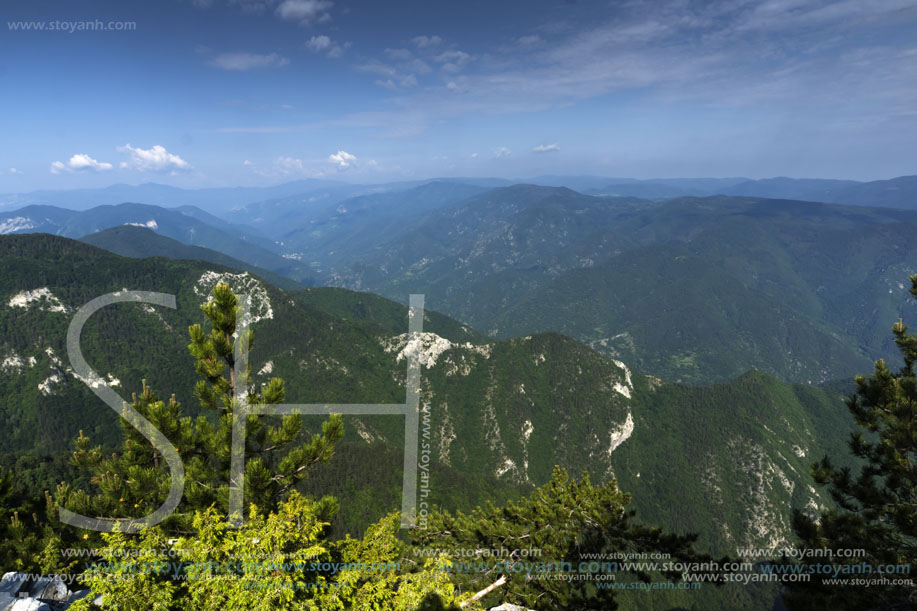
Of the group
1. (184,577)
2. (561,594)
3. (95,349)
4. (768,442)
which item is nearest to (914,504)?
(561,594)

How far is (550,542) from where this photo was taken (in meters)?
21.1

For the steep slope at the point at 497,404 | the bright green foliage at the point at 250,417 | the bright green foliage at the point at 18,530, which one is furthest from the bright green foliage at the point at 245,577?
the steep slope at the point at 497,404

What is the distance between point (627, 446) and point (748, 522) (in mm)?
48650

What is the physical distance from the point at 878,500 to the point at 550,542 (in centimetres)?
1479

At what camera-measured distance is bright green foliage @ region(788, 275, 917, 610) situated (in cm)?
1517

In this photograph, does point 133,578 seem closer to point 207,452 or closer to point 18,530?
point 207,452

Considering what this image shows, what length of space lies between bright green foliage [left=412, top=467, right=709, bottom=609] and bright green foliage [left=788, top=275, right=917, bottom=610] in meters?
5.25

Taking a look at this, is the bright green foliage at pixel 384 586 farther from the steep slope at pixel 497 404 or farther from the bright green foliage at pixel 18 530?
the steep slope at pixel 497 404

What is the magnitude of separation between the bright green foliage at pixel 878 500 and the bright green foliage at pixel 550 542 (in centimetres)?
525

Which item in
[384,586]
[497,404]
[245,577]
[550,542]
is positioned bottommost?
[497,404]

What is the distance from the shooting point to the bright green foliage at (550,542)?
19453mm

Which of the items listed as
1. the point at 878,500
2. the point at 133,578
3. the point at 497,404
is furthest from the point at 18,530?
the point at 497,404

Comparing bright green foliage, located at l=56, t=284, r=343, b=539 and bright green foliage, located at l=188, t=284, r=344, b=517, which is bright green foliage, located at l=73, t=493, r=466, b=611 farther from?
bright green foliage, located at l=56, t=284, r=343, b=539

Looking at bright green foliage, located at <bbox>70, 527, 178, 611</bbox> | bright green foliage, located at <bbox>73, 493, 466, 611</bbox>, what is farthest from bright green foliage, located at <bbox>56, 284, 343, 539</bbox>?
bright green foliage, located at <bbox>70, 527, 178, 611</bbox>
